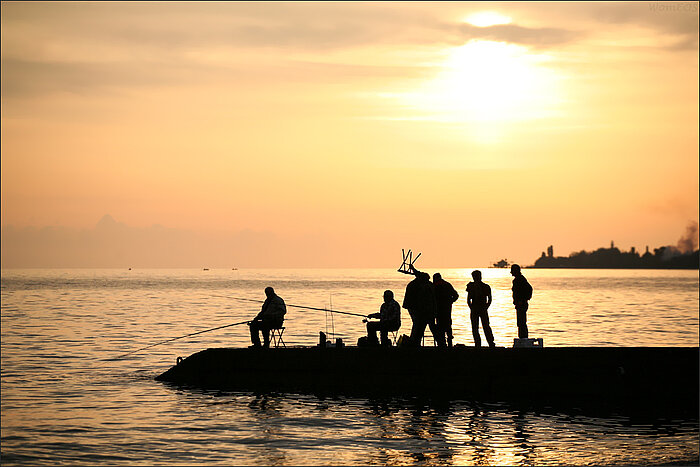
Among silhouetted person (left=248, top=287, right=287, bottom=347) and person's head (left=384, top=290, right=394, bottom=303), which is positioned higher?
person's head (left=384, top=290, right=394, bottom=303)

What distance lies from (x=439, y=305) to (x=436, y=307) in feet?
0.99

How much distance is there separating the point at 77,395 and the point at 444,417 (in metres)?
10.1

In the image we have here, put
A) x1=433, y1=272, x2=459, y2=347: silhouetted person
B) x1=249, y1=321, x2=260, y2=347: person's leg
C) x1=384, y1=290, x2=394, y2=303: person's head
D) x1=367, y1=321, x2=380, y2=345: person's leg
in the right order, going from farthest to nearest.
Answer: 1. x1=249, y1=321, x2=260, y2=347: person's leg
2. x1=367, y1=321, x2=380, y2=345: person's leg
3. x1=433, y1=272, x2=459, y2=347: silhouetted person
4. x1=384, y1=290, x2=394, y2=303: person's head

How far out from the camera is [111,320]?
183 ft

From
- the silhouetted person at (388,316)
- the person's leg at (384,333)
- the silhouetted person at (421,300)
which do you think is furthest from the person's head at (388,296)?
the person's leg at (384,333)

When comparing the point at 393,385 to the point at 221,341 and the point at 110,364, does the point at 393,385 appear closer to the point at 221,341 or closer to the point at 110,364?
the point at 110,364

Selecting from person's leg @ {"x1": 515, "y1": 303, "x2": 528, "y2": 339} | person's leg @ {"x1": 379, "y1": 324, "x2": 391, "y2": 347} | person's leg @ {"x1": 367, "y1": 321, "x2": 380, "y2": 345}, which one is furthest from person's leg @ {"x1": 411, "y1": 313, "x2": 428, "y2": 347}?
person's leg @ {"x1": 515, "y1": 303, "x2": 528, "y2": 339}

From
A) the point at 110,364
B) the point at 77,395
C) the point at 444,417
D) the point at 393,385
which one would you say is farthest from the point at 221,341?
the point at 444,417

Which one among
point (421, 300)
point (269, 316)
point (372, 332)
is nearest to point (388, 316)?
point (372, 332)

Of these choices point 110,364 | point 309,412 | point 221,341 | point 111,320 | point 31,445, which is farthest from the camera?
point 111,320

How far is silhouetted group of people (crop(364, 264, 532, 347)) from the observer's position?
21094 millimetres

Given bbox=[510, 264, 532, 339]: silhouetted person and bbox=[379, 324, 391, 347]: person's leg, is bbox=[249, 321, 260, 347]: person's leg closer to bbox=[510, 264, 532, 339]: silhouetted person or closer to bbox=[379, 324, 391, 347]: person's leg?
bbox=[379, 324, 391, 347]: person's leg

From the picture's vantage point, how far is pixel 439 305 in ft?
71.7

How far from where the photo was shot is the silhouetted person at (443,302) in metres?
21.7
